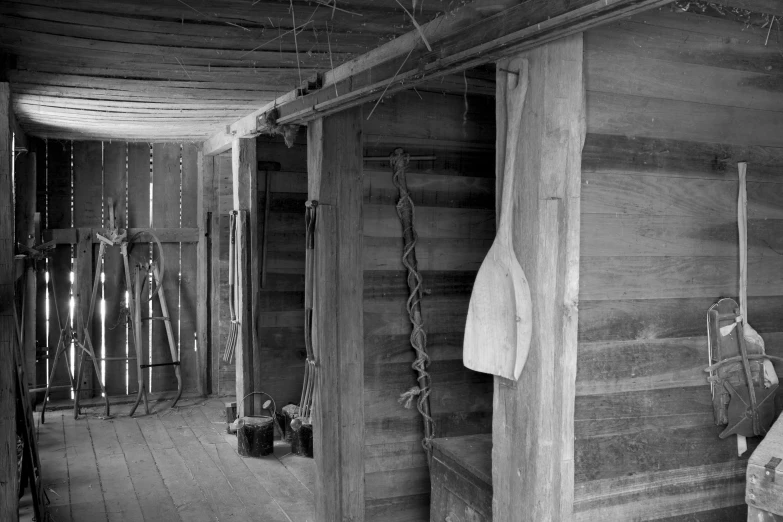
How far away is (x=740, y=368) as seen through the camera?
2.30m

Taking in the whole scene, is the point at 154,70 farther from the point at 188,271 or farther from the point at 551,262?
the point at 188,271

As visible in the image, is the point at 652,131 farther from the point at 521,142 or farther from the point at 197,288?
the point at 197,288

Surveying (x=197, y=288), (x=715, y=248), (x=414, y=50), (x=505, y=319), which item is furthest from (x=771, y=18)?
(x=197, y=288)

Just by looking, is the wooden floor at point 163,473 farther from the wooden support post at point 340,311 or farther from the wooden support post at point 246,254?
the wooden support post at point 340,311

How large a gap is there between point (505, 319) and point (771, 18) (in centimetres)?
130

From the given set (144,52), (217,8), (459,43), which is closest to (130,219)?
(144,52)

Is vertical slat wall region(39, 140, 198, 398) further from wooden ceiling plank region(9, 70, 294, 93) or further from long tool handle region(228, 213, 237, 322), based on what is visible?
wooden ceiling plank region(9, 70, 294, 93)

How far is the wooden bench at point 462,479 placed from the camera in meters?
2.65

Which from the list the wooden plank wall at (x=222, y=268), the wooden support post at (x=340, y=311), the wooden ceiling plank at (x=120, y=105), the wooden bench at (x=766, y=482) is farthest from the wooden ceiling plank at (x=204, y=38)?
the wooden plank wall at (x=222, y=268)

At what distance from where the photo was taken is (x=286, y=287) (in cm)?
558

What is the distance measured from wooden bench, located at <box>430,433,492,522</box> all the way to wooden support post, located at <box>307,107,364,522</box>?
0.44m

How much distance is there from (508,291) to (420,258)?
1.35 metres

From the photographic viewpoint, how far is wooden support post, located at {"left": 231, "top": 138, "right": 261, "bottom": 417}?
5.33 m

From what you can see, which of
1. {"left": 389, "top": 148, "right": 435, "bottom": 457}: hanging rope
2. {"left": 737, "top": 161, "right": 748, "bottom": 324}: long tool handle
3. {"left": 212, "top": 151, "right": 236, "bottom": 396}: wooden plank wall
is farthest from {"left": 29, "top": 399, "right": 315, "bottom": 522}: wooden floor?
{"left": 737, "top": 161, "right": 748, "bottom": 324}: long tool handle
